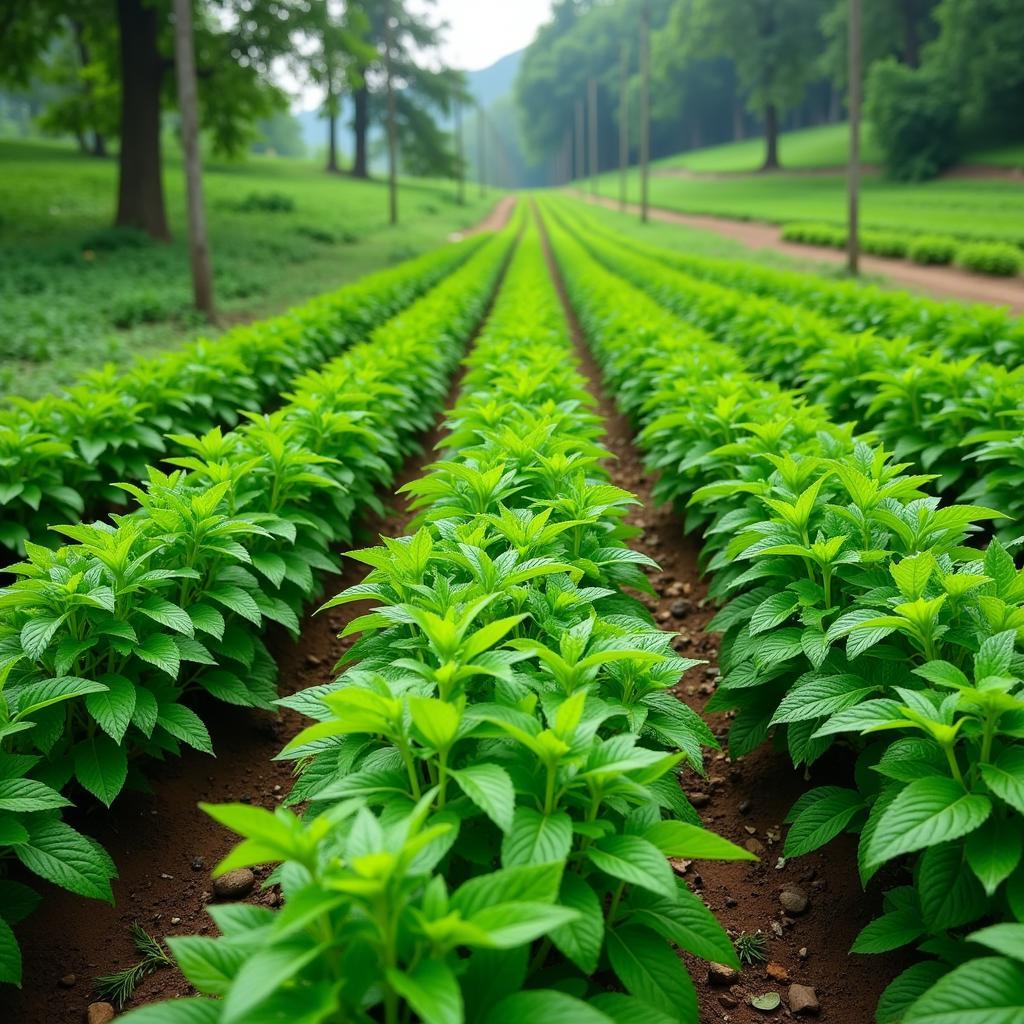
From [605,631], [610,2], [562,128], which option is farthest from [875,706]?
[610,2]

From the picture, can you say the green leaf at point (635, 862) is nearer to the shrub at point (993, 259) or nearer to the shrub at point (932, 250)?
the shrub at point (993, 259)

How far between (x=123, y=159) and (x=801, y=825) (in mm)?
21889

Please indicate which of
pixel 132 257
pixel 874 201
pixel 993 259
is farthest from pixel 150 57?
pixel 874 201

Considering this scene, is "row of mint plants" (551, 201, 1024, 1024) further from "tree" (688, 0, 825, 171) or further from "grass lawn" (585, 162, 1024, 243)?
"tree" (688, 0, 825, 171)

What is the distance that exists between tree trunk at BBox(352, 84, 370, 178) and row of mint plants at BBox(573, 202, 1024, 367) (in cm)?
4293

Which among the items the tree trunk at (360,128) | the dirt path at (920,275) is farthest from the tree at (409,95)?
the dirt path at (920,275)

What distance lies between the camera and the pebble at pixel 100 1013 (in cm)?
249

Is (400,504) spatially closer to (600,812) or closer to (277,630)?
(277,630)

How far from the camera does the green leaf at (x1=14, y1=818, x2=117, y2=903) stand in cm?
243

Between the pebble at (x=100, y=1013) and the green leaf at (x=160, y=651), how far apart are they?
102cm

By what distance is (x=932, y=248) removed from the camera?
18.6 meters

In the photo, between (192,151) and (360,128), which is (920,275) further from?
(360,128)

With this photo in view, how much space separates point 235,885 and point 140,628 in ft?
3.42

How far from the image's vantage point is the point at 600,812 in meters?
2.31
